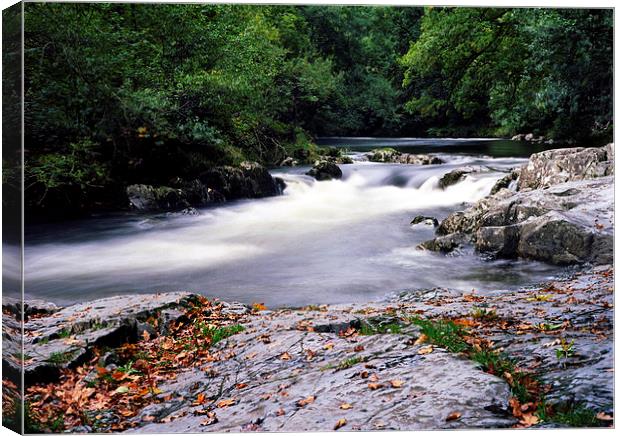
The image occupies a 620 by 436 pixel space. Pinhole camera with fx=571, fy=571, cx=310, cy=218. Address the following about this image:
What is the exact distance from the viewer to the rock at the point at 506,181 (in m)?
5.54

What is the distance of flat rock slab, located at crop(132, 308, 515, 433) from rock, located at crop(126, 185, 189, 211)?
1565 millimetres

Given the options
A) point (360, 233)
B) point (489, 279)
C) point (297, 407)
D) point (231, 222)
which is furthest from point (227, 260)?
point (489, 279)

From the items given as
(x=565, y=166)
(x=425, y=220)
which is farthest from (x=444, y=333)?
(x=565, y=166)

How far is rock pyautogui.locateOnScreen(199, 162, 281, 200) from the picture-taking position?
16.0 ft

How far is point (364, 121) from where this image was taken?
19.1 feet

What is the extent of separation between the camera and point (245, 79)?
16.1ft

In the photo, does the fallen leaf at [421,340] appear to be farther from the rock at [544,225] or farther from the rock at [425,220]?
the rock at [425,220]

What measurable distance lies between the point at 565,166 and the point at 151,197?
3.46 meters

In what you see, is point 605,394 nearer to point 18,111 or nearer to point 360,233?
point 360,233

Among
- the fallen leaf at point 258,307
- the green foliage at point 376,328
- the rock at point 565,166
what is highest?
the rock at point 565,166

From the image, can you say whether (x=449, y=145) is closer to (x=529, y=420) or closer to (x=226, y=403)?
(x=529, y=420)

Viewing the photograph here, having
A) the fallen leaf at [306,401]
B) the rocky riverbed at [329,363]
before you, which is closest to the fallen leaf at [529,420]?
the rocky riverbed at [329,363]

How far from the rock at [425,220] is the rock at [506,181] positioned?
82cm

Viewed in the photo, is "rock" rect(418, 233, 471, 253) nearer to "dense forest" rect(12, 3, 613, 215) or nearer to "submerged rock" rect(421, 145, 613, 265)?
"submerged rock" rect(421, 145, 613, 265)
